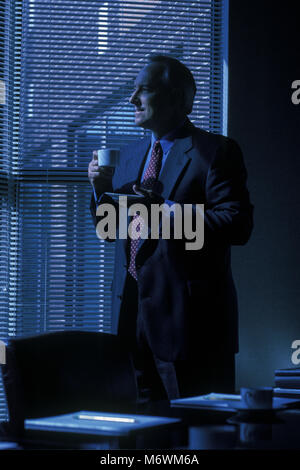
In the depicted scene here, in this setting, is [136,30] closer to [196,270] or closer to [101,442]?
[196,270]

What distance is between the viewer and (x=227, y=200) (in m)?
2.59

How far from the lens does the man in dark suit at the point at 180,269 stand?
259cm

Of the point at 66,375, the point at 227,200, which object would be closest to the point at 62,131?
the point at 227,200

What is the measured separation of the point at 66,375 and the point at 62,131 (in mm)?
2404

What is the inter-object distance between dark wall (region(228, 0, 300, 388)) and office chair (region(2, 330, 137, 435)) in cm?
209

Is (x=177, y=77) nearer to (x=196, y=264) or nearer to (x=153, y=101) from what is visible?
(x=153, y=101)

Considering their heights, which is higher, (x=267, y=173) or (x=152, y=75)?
(x=152, y=75)

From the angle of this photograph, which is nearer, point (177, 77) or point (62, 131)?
point (177, 77)

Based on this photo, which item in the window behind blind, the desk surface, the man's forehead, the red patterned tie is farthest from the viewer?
the window behind blind

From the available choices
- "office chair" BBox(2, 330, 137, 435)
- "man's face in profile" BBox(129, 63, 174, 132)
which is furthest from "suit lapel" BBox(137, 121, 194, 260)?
"office chair" BBox(2, 330, 137, 435)

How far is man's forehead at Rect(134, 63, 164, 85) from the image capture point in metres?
2.79

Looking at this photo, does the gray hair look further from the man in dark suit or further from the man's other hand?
the man's other hand

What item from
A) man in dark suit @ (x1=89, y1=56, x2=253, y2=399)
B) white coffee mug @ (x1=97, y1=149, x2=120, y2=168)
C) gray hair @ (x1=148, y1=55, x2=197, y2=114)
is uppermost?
gray hair @ (x1=148, y1=55, x2=197, y2=114)
